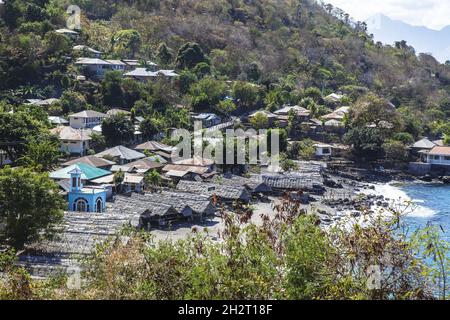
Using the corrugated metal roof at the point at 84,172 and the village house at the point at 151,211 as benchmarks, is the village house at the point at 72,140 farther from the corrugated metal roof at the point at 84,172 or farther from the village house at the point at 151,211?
the village house at the point at 151,211

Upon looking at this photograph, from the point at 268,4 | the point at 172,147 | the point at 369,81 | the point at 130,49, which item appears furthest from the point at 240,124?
the point at 268,4

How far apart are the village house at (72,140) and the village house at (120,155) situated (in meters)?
2.00

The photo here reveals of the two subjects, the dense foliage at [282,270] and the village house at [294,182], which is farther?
the village house at [294,182]

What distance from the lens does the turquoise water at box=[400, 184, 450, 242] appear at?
32656 mm

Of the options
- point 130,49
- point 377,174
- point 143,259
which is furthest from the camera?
point 130,49

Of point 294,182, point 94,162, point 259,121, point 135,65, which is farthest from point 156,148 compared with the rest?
point 135,65

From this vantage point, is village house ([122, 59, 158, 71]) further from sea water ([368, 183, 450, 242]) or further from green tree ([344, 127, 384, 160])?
sea water ([368, 183, 450, 242])

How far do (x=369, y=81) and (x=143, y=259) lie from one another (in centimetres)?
6757

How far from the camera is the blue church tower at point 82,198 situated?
90.9 ft

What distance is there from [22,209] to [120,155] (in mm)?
16697

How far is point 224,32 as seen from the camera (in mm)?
73562

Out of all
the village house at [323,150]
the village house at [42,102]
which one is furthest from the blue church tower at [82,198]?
the village house at [323,150]

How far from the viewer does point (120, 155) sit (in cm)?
3719
